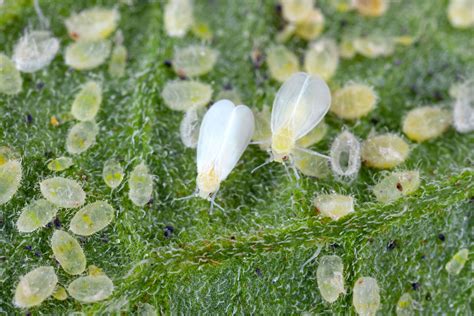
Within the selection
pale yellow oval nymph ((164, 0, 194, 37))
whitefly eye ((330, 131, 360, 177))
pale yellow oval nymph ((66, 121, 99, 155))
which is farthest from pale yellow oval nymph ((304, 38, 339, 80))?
pale yellow oval nymph ((66, 121, 99, 155))

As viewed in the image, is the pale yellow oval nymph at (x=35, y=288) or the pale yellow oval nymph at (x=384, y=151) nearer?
the pale yellow oval nymph at (x=35, y=288)

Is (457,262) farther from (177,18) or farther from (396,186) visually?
(177,18)

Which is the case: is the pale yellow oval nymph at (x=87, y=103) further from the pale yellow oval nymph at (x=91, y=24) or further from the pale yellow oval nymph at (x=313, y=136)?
the pale yellow oval nymph at (x=313, y=136)

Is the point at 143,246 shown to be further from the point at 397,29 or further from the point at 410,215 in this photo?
the point at 397,29

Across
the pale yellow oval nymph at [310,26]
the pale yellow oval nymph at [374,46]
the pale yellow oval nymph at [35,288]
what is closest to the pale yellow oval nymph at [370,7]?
the pale yellow oval nymph at [374,46]

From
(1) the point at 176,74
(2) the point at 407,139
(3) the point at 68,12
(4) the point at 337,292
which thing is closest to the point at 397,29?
(2) the point at 407,139
